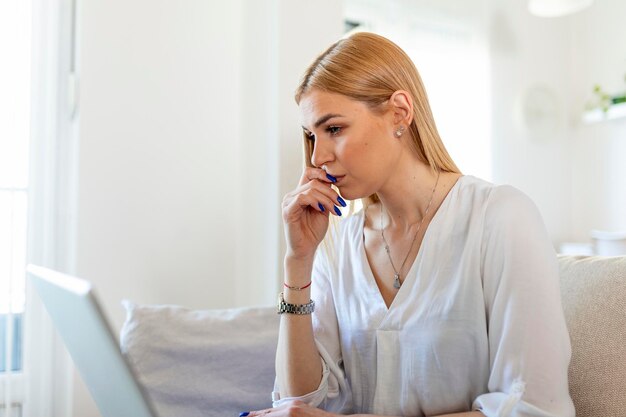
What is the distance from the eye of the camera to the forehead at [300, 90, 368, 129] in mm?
1197

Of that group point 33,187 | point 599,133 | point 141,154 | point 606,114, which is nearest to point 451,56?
point 606,114

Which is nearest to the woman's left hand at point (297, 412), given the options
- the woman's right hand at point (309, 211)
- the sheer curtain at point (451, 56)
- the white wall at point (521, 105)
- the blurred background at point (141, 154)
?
the woman's right hand at point (309, 211)

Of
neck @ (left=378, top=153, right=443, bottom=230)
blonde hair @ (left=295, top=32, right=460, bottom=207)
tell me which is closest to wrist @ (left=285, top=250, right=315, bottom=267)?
neck @ (left=378, top=153, right=443, bottom=230)

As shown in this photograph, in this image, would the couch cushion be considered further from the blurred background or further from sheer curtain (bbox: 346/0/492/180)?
sheer curtain (bbox: 346/0/492/180)

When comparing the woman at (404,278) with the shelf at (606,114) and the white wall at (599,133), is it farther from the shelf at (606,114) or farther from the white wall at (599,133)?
the white wall at (599,133)

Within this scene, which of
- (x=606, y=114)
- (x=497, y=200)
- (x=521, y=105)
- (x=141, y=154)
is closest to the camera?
(x=497, y=200)

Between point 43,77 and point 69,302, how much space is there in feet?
5.03

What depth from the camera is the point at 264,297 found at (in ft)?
6.66

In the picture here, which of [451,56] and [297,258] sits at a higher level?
[451,56]

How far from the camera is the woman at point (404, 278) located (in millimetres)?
1054

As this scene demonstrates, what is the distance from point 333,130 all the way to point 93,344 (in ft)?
2.06

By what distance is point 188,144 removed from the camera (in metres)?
2.24

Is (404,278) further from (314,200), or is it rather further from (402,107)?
(402,107)

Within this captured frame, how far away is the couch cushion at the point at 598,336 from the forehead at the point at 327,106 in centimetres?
55
